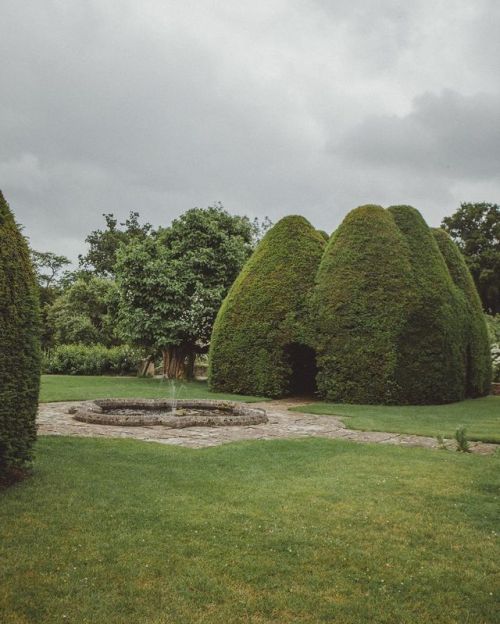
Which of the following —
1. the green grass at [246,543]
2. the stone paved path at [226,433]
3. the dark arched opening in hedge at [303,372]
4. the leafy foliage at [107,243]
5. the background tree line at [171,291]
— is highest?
the leafy foliage at [107,243]

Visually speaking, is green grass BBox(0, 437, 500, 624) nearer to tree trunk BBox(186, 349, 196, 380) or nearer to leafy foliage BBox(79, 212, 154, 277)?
tree trunk BBox(186, 349, 196, 380)

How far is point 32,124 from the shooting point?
46.0 feet

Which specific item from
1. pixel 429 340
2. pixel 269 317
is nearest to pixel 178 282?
pixel 269 317

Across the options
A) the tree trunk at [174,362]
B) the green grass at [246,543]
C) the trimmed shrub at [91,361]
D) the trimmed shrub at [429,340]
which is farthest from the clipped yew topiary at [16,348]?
the trimmed shrub at [91,361]

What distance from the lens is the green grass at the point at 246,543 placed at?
328 centimetres

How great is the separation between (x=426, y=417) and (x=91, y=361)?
22.7 metres

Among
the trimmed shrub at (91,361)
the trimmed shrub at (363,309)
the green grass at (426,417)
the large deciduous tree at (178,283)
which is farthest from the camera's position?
the trimmed shrub at (91,361)

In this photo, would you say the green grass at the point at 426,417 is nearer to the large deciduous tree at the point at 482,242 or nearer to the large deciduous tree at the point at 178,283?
the large deciduous tree at the point at 178,283

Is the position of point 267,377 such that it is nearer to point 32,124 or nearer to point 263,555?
point 32,124

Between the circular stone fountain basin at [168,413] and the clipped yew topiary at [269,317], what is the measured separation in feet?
16.2

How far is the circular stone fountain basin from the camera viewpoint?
1038cm

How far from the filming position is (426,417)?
13.2m

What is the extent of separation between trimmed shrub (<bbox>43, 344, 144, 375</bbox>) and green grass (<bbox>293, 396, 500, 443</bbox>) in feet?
60.5

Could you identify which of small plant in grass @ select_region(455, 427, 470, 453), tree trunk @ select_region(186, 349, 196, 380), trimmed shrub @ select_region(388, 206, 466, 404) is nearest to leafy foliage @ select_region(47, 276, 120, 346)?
tree trunk @ select_region(186, 349, 196, 380)
